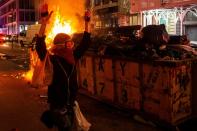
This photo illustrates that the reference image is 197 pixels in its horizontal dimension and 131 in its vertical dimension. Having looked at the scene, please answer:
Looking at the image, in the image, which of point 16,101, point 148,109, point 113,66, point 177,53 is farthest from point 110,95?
point 16,101

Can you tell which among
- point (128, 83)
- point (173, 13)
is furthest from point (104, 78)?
point (173, 13)

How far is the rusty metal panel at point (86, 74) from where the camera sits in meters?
8.52

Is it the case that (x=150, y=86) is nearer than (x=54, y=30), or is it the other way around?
(x=150, y=86)

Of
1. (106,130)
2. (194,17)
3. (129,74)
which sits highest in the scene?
(194,17)

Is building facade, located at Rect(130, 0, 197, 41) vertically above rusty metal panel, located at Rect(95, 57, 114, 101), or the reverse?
building facade, located at Rect(130, 0, 197, 41)

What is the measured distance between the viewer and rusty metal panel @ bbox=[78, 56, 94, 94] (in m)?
8.52

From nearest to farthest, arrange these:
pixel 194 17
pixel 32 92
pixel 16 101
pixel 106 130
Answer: pixel 106 130
pixel 16 101
pixel 32 92
pixel 194 17

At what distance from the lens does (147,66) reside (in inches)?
256

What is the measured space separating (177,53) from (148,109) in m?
1.24

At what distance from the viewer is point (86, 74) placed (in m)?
8.78

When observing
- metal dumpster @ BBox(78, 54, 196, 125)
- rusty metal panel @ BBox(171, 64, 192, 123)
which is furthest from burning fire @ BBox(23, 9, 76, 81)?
rusty metal panel @ BBox(171, 64, 192, 123)

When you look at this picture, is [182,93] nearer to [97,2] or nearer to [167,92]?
[167,92]

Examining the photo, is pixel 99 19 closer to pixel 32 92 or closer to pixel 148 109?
pixel 32 92

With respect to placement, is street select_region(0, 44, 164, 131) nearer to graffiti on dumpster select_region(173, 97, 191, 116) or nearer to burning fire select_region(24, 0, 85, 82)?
graffiti on dumpster select_region(173, 97, 191, 116)
